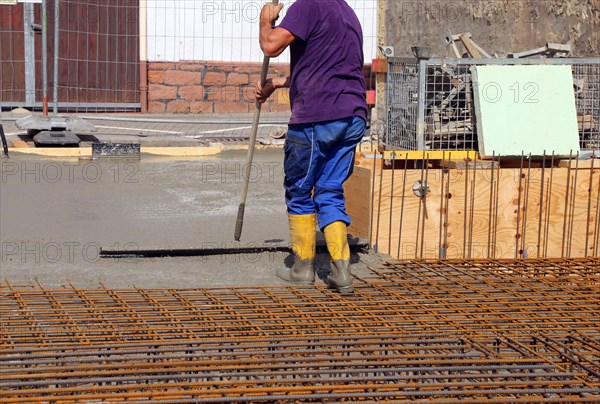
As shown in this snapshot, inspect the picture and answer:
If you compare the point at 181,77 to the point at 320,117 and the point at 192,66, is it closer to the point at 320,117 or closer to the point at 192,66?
the point at 192,66

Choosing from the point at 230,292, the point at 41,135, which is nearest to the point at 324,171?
the point at 230,292

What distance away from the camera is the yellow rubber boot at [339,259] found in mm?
5832

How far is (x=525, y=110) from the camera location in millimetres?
8461

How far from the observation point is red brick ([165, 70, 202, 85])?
1608 centimetres

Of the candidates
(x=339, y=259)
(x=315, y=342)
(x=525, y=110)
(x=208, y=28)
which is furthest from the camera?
(x=208, y=28)

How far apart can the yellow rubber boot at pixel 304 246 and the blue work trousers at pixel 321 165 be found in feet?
0.19

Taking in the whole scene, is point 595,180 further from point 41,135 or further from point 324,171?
point 41,135

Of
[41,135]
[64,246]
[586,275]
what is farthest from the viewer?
[41,135]

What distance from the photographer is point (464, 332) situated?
491 centimetres

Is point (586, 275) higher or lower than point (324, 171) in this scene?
lower

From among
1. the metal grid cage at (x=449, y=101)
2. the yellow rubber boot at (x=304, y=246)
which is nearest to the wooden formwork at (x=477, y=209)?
the metal grid cage at (x=449, y=101)

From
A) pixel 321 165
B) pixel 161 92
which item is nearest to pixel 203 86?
pixel 161 92

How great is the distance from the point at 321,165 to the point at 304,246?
515 mm

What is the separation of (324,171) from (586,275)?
5.99 feet
